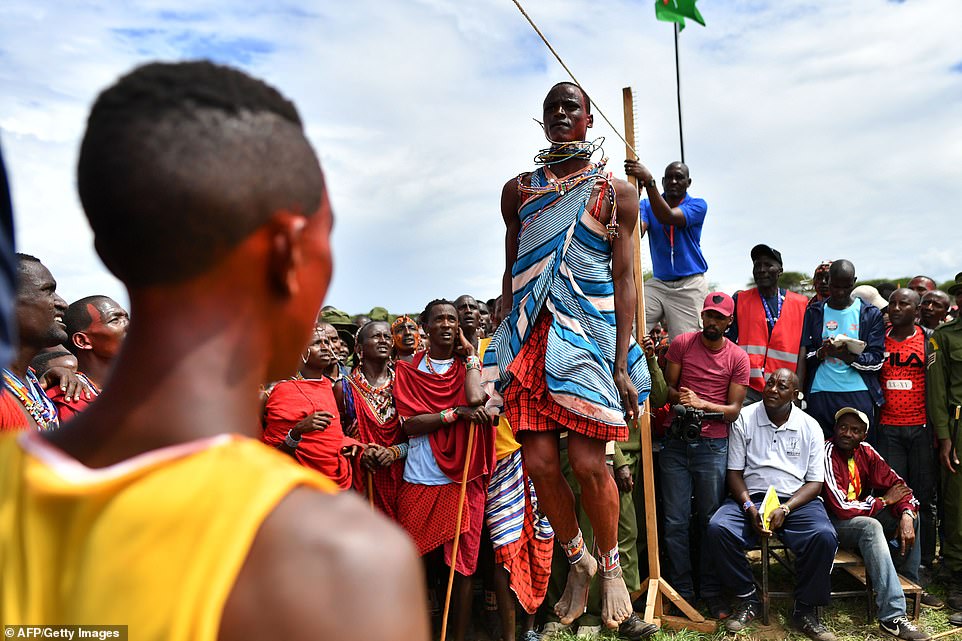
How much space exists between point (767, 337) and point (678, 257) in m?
Result: 1.02

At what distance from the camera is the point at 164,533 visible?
3.11 feet

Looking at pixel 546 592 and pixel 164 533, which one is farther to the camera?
pixel 546 592

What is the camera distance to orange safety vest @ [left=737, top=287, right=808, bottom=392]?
7121 mm

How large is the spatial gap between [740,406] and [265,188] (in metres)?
5.94

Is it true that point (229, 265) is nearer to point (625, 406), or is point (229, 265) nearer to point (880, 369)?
point (625, 406)

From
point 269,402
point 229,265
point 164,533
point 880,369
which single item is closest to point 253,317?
point 229,265

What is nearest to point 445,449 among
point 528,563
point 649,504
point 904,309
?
point 528,563

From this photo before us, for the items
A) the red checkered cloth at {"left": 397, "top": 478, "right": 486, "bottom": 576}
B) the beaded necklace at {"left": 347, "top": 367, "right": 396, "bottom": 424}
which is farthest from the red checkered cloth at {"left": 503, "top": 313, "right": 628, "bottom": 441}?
the beaded necklace at {"left": 347, "top": 367, "right": 396, "bottom": 424}

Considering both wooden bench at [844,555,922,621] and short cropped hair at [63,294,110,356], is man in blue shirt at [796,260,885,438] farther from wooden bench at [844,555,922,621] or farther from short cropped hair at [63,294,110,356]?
short cropped hair at [63,294,110,356]

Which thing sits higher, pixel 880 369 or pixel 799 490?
pixel 880 369

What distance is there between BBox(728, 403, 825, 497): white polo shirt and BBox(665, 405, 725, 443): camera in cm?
24

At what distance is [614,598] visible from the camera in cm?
477

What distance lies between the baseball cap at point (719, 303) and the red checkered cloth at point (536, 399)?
2.64 m

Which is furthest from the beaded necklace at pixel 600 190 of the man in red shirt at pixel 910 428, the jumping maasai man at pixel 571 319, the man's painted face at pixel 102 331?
the man in red shirt at pixel 910 428
